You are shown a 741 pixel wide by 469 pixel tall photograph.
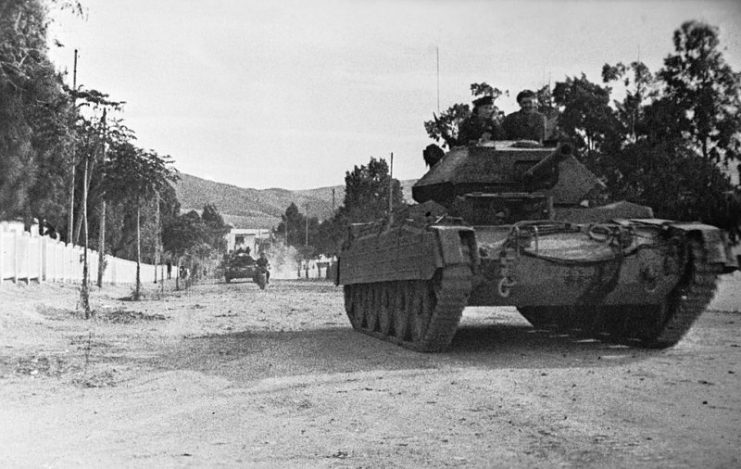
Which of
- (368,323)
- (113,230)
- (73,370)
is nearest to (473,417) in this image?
(73,370)

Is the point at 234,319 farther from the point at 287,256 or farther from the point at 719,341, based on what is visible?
the point at 287,256

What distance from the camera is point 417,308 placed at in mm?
10492

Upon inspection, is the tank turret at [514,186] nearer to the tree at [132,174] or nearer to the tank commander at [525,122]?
the tank commander at [525,122]

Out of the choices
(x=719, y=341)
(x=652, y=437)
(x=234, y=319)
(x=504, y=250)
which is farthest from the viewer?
(x=234, y=319)

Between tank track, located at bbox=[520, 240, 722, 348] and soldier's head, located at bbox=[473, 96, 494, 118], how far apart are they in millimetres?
2977

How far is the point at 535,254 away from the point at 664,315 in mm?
1858

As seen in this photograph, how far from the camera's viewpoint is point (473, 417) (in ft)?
19.6

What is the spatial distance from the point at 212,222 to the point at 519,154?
91051 millimetres

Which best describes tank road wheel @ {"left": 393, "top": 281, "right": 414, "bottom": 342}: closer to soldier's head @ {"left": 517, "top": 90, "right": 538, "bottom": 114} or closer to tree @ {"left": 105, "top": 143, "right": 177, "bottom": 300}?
soldier's head @ {"left": 517, "top": 90, "right": 538, "bottom": 114}

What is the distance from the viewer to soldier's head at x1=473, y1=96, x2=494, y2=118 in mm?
12719

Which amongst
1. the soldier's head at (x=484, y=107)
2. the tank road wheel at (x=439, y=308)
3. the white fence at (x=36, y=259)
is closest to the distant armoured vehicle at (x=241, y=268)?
the white fence at (x=36, y=259)

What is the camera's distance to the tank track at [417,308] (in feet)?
30.0

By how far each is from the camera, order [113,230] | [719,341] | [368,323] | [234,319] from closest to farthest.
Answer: [719,341], [368,323], [234,319], [113,230]

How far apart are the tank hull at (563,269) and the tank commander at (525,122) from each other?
8.22 feet
